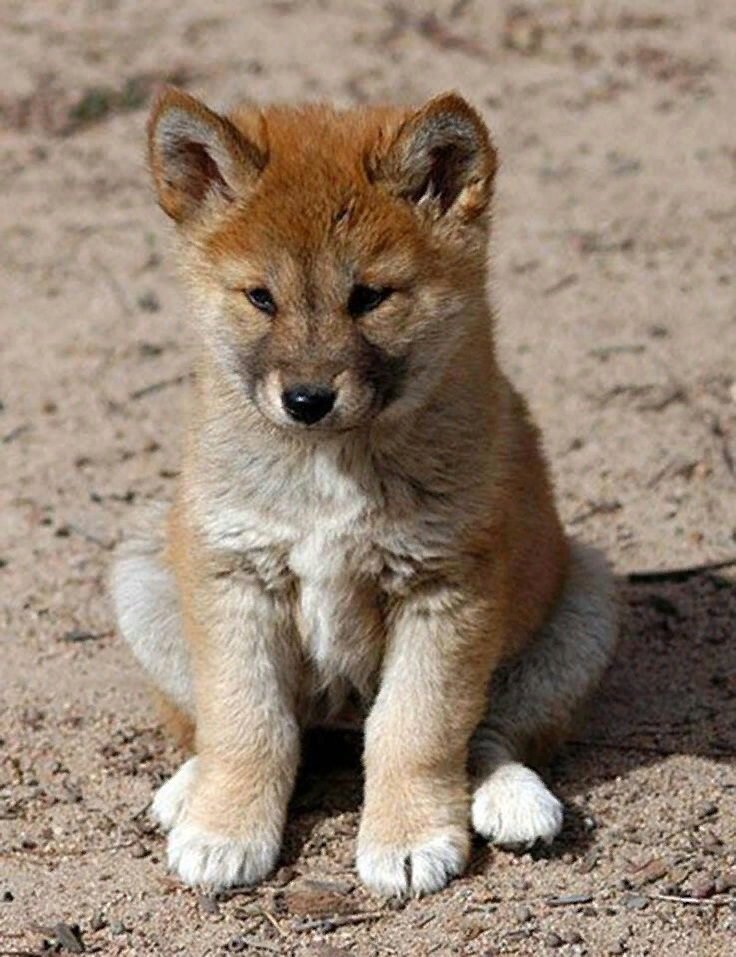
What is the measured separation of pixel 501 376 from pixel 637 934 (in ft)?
6.02

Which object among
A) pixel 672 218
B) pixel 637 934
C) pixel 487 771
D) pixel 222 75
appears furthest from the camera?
pixel 222 75

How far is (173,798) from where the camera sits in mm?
6465

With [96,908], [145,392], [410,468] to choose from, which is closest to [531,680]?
[410,468]

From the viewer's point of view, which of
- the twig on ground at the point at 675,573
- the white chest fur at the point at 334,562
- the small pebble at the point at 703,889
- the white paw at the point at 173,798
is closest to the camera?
the small pebble at the point at 703,889

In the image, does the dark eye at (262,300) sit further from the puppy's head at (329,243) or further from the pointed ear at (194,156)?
the pointed ear at (194,156)

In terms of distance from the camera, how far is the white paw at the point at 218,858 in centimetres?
614

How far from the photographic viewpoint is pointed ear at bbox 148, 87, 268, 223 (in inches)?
233

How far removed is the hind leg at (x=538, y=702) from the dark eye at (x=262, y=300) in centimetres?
163

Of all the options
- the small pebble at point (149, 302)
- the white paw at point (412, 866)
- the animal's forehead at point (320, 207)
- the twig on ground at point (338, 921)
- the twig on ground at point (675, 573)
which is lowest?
the twig on ground at point (675, 573)

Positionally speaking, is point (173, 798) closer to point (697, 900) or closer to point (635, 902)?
point (635, 902)

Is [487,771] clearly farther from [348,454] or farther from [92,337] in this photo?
[92,337]

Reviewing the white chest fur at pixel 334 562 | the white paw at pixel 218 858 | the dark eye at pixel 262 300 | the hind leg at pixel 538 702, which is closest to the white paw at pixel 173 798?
the white paw at pixel 218 858

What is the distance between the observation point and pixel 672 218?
11172 mm

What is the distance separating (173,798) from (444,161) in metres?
2.16
